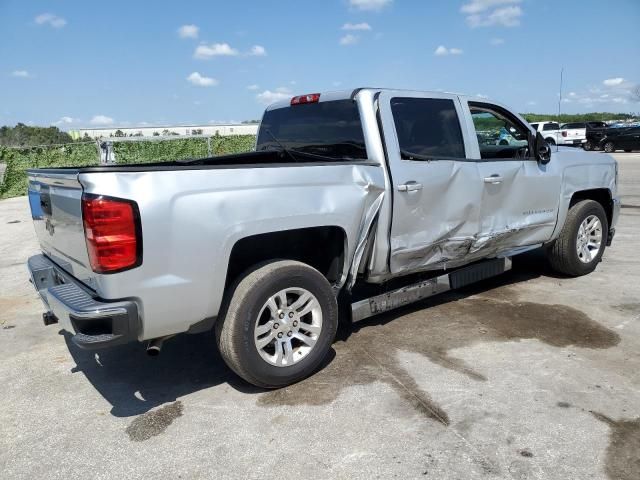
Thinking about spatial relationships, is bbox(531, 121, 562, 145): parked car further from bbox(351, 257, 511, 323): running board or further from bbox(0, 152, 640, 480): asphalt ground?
bbox(351, 257, 511, 323): running board

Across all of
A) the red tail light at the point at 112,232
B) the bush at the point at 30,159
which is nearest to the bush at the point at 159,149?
the bush at the point at 30,159

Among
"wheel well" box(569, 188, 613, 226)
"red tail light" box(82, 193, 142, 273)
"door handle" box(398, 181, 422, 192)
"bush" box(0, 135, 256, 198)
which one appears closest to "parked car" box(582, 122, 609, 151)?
"bush" box(0, 135, 256, 198)

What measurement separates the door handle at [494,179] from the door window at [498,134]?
250 millimetres

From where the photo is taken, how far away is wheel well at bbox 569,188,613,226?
580 cm

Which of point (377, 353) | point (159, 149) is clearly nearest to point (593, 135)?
point (159, 149)

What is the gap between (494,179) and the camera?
4.62 meters

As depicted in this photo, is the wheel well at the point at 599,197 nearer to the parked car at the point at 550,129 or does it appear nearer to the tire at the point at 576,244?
the tire at the point at 576,244

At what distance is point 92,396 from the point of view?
12.0ft

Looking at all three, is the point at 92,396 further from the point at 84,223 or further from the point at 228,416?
the point at 84,223

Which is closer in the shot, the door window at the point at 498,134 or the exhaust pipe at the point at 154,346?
the exhaust pipe at the point at 154,346

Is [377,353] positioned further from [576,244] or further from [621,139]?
[621,139]

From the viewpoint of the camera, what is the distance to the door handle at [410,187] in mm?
3965

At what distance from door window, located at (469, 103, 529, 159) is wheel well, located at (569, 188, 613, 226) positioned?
1020mm

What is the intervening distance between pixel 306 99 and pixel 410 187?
52.0 inches
